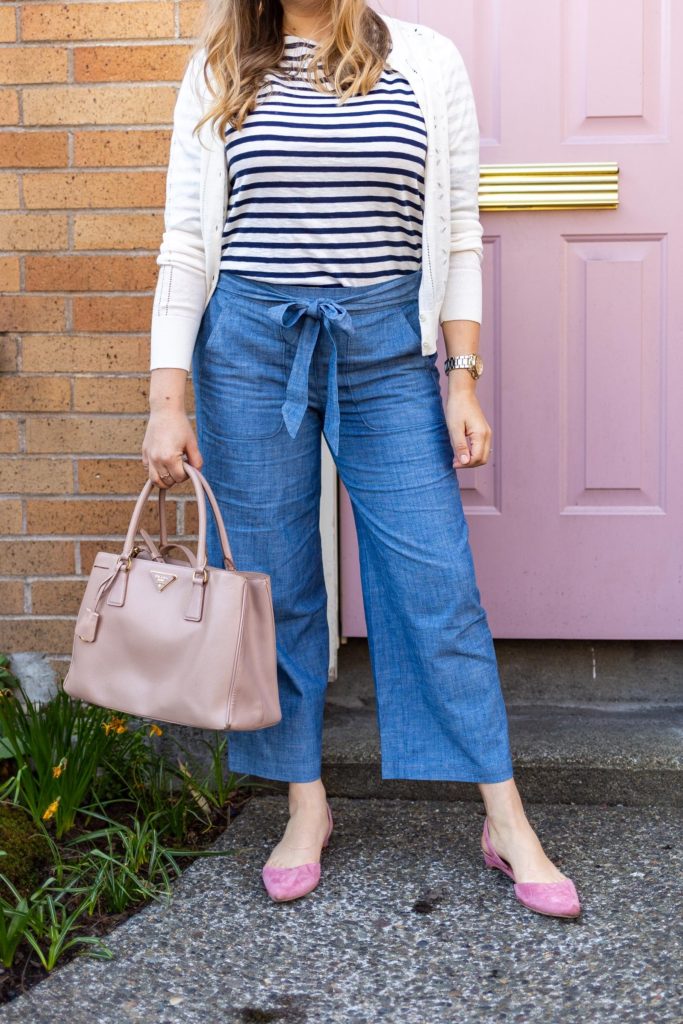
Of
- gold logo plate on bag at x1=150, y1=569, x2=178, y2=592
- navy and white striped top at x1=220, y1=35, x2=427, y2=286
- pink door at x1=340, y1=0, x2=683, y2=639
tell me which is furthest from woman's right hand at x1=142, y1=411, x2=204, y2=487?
pink door at x1=340, y1=0, x2=683, y2=639

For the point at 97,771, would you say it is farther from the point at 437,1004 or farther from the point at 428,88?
the point at 428,88

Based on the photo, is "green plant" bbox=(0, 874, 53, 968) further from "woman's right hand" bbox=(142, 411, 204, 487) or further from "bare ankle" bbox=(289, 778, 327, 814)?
"woman's right hand" bbox=(142, 411, 204, 487)

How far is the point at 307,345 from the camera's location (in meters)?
2.14

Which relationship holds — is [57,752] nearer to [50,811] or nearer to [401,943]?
[50,811]

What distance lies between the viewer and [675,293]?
2877mm

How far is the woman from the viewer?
2.11m

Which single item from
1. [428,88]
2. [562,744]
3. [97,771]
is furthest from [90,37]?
[562,744]

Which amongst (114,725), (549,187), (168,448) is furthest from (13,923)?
(549,187)

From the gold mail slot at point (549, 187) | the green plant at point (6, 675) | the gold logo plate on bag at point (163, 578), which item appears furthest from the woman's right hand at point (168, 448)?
the gold mail slot at point (549, 187)

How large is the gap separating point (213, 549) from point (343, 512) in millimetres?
713

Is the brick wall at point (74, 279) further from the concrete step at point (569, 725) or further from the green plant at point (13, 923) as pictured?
the green plant at point (13, 923)

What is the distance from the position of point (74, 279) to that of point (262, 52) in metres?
0.89

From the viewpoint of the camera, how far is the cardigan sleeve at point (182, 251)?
2172 mm

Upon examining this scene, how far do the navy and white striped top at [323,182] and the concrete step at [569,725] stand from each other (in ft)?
4.12
